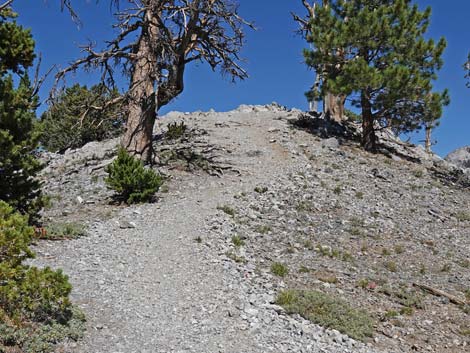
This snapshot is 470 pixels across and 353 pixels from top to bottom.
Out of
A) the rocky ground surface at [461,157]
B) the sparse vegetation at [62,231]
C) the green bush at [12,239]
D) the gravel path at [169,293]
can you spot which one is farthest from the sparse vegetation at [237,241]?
the rocky ground surface at [461,157]

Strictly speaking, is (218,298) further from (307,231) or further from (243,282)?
(307,231)

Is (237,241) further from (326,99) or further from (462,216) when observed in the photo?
(326,99)

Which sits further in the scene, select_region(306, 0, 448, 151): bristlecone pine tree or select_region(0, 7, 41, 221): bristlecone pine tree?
select_region(306, 0, 448, 151): bristlecone pine tree

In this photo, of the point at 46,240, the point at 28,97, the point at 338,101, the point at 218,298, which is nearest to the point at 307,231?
the point at 218,298

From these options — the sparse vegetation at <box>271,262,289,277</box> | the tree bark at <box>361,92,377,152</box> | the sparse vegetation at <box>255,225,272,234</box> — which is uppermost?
the tree bark at <box>361,92,377,152</box>

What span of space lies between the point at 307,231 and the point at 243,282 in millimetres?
4102

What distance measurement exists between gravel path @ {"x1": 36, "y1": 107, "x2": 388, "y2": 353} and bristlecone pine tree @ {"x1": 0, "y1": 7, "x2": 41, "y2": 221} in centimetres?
155

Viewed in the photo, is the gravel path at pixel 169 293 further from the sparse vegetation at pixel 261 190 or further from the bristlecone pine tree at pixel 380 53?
the bristlecone pine tree at pixel 380 53

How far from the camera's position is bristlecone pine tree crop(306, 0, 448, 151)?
19828mm

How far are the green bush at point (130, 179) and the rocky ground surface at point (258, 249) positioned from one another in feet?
1.57

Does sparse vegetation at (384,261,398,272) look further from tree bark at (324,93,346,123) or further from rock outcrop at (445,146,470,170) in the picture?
rock outcrop at (445,146,470,170)

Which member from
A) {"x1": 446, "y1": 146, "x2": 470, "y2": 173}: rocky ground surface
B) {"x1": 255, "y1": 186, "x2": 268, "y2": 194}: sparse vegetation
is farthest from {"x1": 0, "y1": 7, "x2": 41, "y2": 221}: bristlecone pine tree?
{"x1": 446, "y1": 146, "x2": 470, "y2": 173}: rocky ground surface

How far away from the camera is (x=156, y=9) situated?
15781mm

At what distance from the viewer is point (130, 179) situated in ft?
43.2
